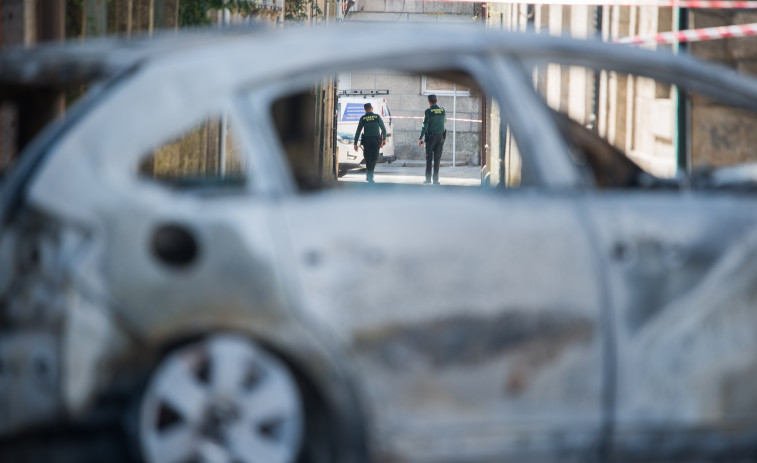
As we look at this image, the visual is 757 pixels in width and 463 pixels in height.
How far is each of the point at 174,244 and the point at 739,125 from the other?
268 inches

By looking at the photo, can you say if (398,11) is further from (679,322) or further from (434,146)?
(679,322)

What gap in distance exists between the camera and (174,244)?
3156mm

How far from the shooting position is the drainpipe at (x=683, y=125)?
30.7ft

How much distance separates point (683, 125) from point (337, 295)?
22.1ft

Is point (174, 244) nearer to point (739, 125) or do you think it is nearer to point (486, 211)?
point (486, 211)

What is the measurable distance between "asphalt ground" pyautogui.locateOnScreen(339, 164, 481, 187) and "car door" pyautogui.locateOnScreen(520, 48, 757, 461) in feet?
75.2

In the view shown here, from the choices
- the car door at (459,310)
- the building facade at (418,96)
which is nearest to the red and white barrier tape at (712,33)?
the car door at (459,310)

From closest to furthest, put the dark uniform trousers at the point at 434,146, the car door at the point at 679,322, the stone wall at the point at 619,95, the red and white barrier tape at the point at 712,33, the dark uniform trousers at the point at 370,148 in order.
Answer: the car door at the point at 679,322 < the red and white barrier tape at the point at 712,33 < the stone wall at the point at 619,95 < the dark uniform trousers at the point at 370,148 < the dark uniform trousers at the point at 434,146

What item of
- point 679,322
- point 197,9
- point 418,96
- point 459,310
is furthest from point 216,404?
point 418,96

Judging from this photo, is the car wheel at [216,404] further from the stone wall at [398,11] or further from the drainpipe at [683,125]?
the stone wall at [398,11]

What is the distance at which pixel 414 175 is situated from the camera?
32.3m

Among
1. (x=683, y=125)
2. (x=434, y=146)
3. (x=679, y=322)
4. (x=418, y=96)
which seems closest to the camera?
(x=679, y=322)

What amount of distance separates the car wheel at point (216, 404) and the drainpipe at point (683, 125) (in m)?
6.71

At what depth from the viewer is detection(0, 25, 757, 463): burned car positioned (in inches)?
123
